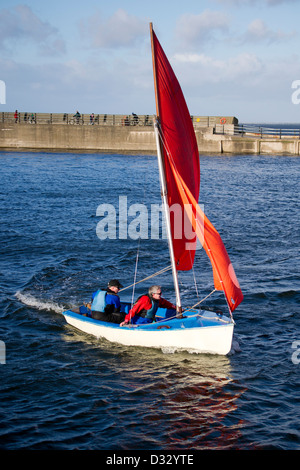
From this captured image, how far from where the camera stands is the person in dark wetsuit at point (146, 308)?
13055 millimetres

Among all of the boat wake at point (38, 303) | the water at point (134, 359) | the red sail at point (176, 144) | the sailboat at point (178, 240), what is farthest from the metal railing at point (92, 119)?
the sailboat at point (178, 240)

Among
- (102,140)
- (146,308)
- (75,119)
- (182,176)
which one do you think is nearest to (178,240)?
(182,176)

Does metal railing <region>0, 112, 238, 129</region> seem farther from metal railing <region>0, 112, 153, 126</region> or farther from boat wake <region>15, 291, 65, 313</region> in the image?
boat wake <region>15, 291, 65, 313</region>

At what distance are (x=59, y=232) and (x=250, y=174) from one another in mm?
24873

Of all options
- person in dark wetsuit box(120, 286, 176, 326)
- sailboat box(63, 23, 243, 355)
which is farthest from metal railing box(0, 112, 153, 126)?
person in dark wetsuit box(120, 286, 176, 326)

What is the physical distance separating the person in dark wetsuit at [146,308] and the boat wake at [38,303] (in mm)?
3676

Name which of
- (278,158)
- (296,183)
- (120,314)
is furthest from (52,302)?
(278,158)

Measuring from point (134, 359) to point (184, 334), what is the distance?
1386mm

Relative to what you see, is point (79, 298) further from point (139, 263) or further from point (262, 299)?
point (262, 299)

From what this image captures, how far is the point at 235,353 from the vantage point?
13.1m

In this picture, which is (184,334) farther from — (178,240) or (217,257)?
(178,240)

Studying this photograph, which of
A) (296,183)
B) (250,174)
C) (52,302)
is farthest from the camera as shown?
(250,174)

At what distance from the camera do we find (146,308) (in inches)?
518

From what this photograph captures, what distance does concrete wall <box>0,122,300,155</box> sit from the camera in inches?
2329
